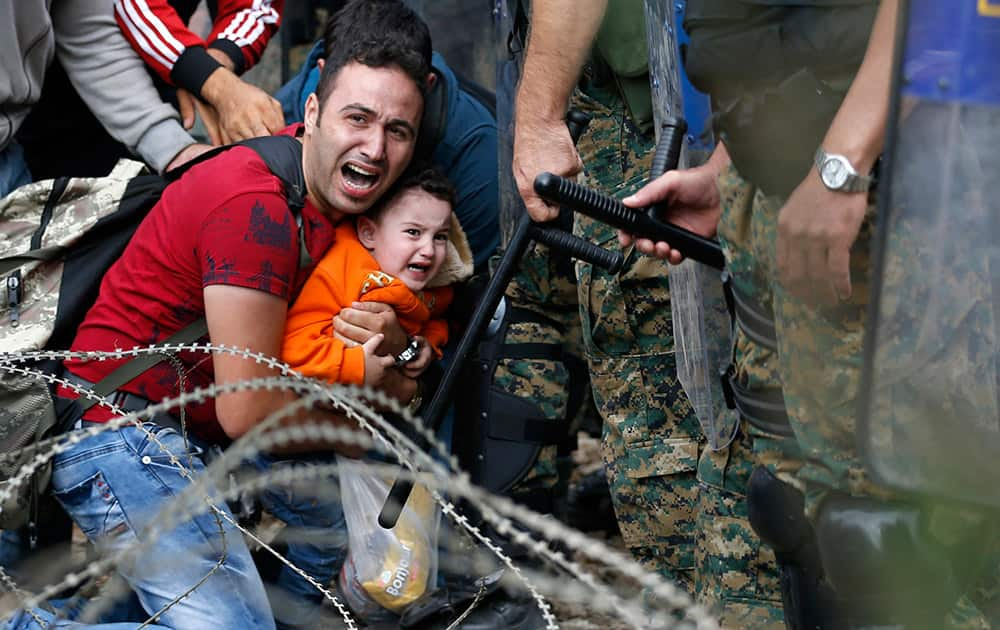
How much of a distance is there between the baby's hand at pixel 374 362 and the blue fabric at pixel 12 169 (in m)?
0.85

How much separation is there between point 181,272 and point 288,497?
609 millimetres

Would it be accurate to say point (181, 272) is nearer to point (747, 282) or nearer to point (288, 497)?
point (288, 497)

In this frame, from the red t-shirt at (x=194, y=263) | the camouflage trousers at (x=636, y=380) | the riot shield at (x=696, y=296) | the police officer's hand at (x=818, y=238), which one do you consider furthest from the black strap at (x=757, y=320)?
the red t-shirt at (x=194, y=263)

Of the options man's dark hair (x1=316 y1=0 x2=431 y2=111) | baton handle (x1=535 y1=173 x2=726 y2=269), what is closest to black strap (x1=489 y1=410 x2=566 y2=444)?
man's dark hair (x1=316 y1=0 x2=431 y2=111)

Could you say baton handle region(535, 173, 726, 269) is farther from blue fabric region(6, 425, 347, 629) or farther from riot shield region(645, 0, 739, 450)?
blue fabric region(6, 425, 347, 629)

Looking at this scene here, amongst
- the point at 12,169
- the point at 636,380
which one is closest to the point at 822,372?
the point at 636,380

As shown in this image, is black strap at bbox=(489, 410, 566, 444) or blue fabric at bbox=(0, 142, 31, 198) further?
black strap at bbox=(489, 410, 566, 444)

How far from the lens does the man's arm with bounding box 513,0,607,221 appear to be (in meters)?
2.21

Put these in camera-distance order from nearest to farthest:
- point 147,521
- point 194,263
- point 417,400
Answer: point 147,521 < point 194,263 < point 417,400

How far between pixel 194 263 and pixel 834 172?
1.42 meters

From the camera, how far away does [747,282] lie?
1632 mm

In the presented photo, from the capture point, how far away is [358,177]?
256 cm

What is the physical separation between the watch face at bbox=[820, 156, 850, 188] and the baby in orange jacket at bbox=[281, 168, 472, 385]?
1336 mm

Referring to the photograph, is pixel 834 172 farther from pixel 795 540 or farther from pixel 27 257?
pixel 27 257
